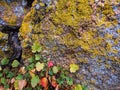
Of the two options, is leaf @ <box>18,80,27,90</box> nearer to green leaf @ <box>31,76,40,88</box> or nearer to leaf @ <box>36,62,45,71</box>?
green leaf @ <box>31,76,40,88</box>

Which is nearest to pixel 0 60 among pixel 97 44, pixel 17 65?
pixel 17 65

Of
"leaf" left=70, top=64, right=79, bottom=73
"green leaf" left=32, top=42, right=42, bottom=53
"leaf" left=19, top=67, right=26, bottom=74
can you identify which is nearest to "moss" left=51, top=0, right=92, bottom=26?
"green leaf" left=32, top=42, right=42, bottom=53

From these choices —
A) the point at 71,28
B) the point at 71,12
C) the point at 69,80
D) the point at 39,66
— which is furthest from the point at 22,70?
the point at 71,12

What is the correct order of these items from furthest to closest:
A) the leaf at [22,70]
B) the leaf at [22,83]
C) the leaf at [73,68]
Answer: the leaf at [22,70]
the leaf at [22,83]
the leaf at [73,68]

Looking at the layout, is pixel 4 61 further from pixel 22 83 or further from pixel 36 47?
pixel 36 47

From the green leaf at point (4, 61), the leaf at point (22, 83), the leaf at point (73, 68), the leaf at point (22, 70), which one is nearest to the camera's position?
the leaf at point (73, 68)

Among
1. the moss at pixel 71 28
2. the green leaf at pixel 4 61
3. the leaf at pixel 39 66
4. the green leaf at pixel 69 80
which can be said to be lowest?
the green leaf at pixel 69 80

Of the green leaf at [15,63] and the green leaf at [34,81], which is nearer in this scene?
the green leaf at [34,81]

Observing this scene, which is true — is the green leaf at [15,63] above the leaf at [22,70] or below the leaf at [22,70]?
above

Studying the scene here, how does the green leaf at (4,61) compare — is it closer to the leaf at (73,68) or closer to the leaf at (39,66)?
the leaf at (39,66)

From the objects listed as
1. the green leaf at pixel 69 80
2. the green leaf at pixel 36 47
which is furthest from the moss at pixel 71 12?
the green leaf at pixel 69 80

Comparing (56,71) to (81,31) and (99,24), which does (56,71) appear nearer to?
(81,31)
